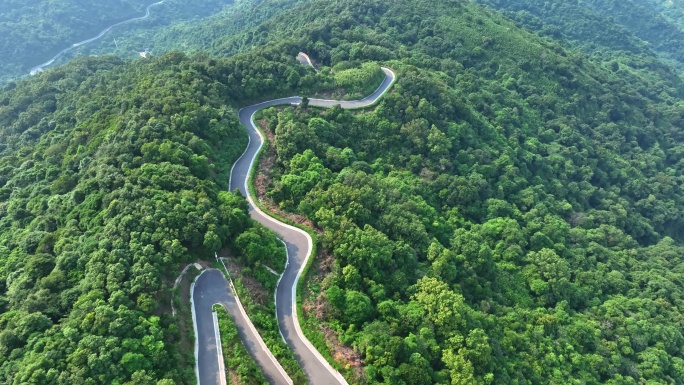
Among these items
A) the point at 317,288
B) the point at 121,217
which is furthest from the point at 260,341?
the point at 121,217

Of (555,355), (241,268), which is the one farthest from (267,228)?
(555,355)

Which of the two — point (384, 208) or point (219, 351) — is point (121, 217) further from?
point (384, 208)

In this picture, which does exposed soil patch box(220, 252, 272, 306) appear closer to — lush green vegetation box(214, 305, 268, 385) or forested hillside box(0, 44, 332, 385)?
forested hillside box(0, 44, 332, 385)

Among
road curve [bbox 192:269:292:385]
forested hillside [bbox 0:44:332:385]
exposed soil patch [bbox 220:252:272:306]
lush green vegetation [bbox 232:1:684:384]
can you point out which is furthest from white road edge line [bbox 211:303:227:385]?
lush green vegetation [bbox 232:1:684:384]

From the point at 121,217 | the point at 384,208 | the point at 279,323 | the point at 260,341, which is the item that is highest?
the point at 121,217

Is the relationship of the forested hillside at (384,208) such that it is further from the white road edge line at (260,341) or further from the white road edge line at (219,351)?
the white road edge line at (260,341)

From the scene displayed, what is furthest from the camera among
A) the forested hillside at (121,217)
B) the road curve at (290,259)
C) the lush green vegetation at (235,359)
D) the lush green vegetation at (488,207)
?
the lush green vegetation at (488,207)

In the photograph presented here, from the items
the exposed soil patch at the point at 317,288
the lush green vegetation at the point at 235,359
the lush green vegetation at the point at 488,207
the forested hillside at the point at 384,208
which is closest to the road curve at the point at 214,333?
the lush green vegetation at the point at 235,359

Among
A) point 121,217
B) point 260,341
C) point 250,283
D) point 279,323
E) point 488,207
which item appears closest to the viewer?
point 260,341
